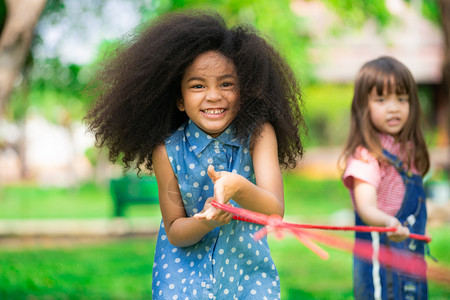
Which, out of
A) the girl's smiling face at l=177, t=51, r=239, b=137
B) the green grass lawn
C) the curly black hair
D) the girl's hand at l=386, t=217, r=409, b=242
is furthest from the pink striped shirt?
the girl's smiling face at l=177, t=51, r=239, b=137

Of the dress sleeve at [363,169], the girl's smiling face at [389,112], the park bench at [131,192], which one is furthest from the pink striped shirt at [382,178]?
the park bench at [131,192]

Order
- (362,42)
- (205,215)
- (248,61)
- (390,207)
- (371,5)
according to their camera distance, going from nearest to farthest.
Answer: (205,215) < (248,61) < (390,207) < (371,5) < (362,42)

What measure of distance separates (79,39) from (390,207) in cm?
891

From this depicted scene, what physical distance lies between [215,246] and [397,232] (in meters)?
0.89

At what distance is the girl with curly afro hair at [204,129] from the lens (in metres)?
2.30

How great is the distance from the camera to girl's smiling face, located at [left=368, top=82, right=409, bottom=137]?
3.11m

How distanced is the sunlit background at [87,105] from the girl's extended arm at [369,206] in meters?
0.36

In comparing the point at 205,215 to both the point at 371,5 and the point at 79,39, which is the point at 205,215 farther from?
the point at 79,39

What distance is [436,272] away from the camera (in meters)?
2.13

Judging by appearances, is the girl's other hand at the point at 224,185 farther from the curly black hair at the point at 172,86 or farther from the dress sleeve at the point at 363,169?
the dress sleeve at the point at 363,169

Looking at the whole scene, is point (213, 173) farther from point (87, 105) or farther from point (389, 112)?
point (389, 112)

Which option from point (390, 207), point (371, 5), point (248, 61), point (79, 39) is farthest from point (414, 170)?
point (79, 39)

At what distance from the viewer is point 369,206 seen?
296cm

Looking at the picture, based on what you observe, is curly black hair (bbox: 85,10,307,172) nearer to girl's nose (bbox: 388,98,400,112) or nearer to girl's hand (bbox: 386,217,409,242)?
girl's hand (bbox: 386,217,409,242)
